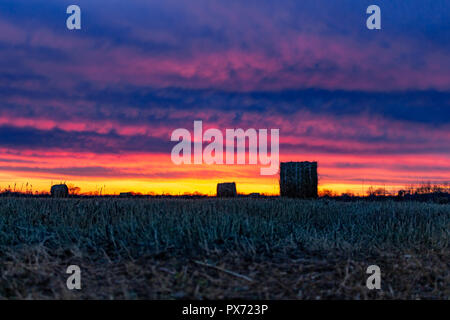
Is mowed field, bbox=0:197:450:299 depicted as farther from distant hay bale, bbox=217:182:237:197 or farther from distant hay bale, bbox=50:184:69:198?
distant hay bale, bbox=50:184:69:198

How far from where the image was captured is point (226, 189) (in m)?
23.9

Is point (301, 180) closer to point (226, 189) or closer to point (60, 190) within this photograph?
point (226, 189)

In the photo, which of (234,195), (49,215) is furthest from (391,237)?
(234,195)

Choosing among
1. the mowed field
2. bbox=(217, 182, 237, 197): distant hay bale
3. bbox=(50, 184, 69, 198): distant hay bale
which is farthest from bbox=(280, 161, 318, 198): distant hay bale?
the mowed field

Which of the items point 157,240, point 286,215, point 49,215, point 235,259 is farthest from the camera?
point 286,215

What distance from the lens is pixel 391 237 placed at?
31.6ft

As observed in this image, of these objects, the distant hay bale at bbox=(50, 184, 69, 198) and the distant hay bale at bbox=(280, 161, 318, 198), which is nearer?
the distant hay bale at bbox=(280, 161, 318, 198)

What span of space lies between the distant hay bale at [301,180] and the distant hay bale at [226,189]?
281cm

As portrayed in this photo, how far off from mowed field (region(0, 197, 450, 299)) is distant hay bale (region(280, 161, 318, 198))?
39.2ft

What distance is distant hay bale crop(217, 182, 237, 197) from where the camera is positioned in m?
23.9

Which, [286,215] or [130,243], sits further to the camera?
[286,215]

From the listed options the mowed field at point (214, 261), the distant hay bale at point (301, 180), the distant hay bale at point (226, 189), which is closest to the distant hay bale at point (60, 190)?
the distant hay bale at point (226, 189)
